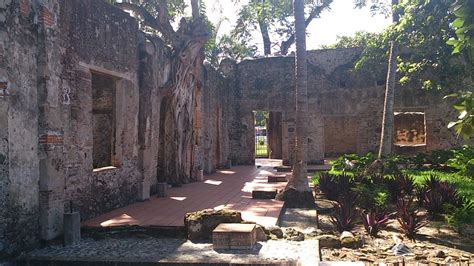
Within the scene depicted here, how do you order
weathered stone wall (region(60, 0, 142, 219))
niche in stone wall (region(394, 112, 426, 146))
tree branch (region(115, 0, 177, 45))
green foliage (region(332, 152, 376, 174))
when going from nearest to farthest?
weathered stone wall (region(60, 0, 142, 219)) → tree branch (region(115, 0, 177, 45)) → green foliage (region(332, 152, 376, 174)) → niche in stone wall (region(394, 112, 426, 146))

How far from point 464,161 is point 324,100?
→ 725cm

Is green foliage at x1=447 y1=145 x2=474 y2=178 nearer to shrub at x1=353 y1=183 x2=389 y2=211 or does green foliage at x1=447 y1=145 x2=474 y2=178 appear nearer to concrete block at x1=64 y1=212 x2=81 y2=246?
shrub at x1=353 y1=183 x2=389 y2=211

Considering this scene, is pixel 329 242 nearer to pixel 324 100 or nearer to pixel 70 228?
pixel 70 228

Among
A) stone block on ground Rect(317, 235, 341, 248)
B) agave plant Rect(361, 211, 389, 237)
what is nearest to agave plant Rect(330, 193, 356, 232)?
agave plant Rect(361, 211, 389, 237)

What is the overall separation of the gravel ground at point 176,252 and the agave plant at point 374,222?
1.73 m

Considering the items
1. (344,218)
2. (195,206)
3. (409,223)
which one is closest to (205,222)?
(195,206)

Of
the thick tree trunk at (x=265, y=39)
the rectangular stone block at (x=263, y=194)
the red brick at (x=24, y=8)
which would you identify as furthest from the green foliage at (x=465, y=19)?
the thick tree trunk at (x=265, y=39)

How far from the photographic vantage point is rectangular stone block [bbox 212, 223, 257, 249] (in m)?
5.73

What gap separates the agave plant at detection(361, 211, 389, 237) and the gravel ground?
1.73 meters

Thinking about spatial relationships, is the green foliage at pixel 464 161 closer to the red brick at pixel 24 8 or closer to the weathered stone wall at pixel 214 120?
the weathered stone wall at pixel 214 120

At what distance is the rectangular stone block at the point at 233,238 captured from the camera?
573 cm

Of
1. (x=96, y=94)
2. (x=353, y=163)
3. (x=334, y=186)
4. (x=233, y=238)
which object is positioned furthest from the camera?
(x=353, y=163)

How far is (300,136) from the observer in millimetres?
9328

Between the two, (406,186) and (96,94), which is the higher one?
(96,94)
